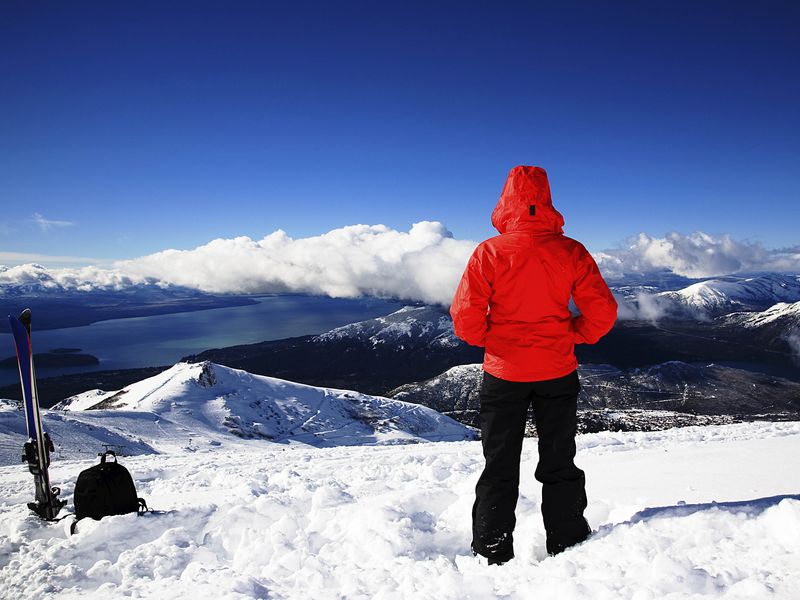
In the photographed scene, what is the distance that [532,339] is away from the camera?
3541 millimetres

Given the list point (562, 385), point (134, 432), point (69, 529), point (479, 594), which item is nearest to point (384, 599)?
point (479, 594)

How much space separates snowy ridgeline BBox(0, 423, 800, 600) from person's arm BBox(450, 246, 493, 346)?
1.81 m

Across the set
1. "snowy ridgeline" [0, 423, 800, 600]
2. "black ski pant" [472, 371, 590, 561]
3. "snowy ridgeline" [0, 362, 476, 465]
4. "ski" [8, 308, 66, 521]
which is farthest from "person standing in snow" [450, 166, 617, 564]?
"snowy ridgeline" [0, 362, 476, 465]

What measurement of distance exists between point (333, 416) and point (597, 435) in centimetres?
9673

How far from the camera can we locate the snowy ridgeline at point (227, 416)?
176ft

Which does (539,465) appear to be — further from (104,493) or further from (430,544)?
(104,493)

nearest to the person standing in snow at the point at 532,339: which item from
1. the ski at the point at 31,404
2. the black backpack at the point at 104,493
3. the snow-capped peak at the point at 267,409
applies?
the black backpack at the point at 104,493

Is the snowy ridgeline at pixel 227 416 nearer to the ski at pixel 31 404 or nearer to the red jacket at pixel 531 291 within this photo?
the ski at pixel 31 404

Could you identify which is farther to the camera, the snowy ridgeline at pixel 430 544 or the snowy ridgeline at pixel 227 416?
the snowy ridgeline at pixel 227 416

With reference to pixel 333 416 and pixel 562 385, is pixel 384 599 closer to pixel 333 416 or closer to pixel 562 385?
pixel 562 385

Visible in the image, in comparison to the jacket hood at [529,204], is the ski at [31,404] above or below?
below

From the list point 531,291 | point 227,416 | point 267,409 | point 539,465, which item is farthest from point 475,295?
point 267,409

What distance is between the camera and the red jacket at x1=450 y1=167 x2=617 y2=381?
3.52m

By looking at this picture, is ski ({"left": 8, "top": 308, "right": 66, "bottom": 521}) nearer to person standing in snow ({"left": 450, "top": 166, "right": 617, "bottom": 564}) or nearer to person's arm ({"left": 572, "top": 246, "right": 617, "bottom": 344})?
person standing in snow ({"left": 450, "top": 166, "right": 617, "bottom": 564})
